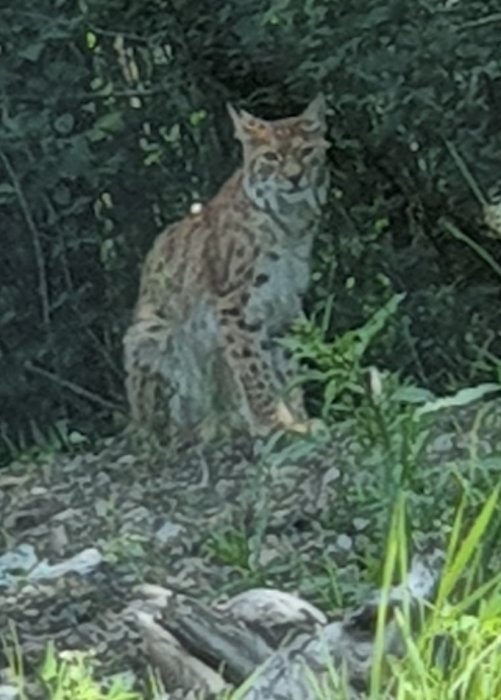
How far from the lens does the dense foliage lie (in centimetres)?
640

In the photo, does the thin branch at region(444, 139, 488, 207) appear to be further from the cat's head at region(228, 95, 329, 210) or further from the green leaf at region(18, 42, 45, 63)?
the green leaf at region(18, 42, 45, 63)

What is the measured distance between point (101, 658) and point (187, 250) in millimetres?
2019

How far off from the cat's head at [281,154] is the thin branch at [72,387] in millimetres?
776

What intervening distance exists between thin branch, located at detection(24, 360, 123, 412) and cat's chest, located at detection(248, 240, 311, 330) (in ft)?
2.13

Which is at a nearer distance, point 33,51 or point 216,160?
point 33,51

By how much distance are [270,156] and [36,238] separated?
0.72 metres

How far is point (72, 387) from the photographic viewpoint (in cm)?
664

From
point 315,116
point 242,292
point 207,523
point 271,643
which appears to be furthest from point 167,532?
point 315,116

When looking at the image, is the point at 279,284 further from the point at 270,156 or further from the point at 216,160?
the point at 216,160

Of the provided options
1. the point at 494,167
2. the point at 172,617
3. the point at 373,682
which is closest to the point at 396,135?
the point at 494,167

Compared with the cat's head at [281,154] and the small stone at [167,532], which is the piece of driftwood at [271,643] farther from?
the cat's head at [281,154]

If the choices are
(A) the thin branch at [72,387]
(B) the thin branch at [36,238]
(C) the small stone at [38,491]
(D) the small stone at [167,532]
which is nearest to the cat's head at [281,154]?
(B) the thin branch at [36,238]

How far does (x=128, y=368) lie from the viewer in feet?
21.0

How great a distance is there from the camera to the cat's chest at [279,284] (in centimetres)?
617
